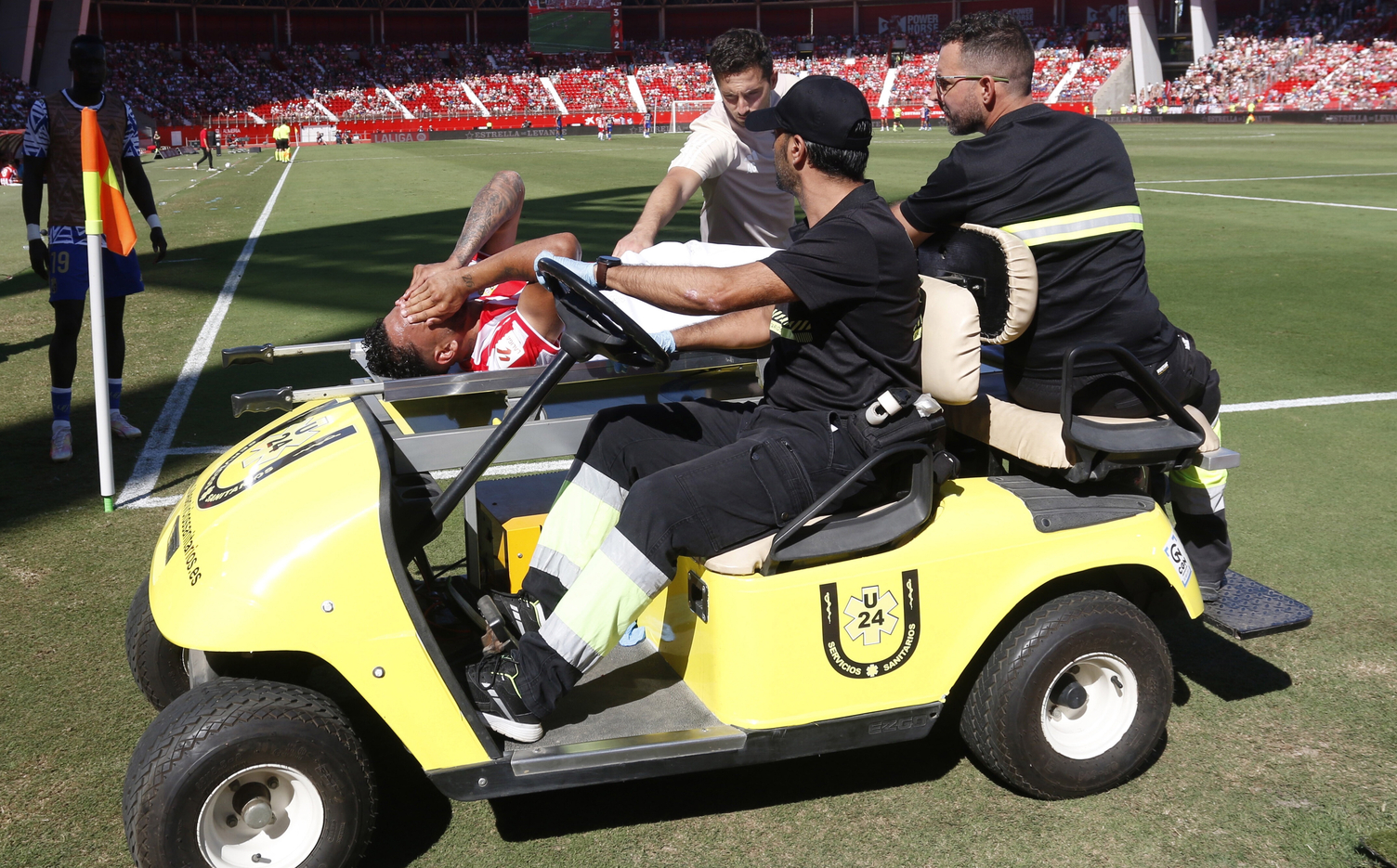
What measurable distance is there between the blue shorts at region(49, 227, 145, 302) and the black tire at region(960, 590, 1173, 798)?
525 centimetres

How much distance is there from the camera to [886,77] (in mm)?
69188

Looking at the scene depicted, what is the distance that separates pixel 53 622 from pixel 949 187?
367 cm

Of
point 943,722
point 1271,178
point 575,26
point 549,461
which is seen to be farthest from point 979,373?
point 575,26

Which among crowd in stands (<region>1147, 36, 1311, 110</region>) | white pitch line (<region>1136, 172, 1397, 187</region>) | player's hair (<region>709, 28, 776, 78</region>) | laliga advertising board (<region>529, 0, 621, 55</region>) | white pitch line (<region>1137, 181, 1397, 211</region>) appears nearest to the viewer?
player's hair (<region>709, 28, 776, 78</region>)

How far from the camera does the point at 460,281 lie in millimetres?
4449

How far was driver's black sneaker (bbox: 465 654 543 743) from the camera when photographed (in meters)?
2.91

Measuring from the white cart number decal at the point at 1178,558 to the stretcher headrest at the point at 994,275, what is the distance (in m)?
0.76

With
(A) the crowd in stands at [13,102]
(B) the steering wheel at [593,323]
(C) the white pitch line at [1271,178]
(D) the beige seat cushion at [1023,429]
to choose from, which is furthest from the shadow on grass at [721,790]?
(A) the crowd in stands at [13,102]

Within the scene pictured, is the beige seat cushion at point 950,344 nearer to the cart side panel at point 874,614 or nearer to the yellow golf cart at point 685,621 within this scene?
the yellow golf cart at point 685,621

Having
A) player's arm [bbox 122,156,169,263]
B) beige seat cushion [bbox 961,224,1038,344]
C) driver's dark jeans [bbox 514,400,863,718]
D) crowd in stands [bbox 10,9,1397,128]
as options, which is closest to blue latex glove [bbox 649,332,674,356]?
driver's dark jeans [bbox 514,400,863,718]

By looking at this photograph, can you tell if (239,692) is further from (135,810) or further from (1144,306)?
(1144,306)

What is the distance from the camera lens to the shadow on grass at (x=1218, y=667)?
3.77 metres

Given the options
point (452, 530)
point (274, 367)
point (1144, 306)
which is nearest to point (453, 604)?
point (452, 530)

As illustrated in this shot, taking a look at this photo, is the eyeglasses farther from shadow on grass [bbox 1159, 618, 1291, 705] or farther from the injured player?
shadow on grass [bbox 1159, 618, 1291, 705]
